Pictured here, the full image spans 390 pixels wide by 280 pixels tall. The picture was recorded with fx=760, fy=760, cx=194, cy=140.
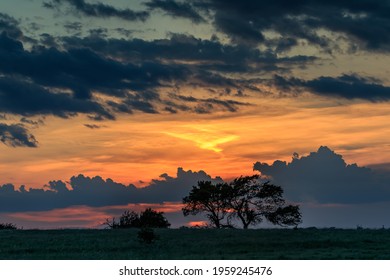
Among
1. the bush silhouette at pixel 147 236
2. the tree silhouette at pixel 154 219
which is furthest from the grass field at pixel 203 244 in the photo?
the tree silhouette at pixel 154 219

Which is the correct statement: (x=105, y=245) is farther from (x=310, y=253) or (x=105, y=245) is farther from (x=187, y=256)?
(x=310, y=253)

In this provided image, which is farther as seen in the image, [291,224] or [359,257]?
[291,224]

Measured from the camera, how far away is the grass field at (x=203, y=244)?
5029 cm

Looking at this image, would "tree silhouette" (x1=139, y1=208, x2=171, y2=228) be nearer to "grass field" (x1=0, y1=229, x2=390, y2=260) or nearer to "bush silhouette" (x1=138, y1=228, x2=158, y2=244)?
"grass field" (x1=0, y1=229, x2=390, y2=260)

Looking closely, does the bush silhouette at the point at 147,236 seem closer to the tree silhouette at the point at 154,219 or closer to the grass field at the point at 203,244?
the grass field at the point at 203,244

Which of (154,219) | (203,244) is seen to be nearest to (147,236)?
(203,244)

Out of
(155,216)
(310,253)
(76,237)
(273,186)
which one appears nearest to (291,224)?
(273,186)

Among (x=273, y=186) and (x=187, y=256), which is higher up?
(x=273, y=186)

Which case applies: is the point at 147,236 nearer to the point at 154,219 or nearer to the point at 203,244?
the point at 203,244

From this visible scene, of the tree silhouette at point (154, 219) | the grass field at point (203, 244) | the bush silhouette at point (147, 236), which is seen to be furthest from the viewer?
the tree silhouette at point (154, 219)

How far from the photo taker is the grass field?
5029cm

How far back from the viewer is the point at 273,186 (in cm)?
9200
